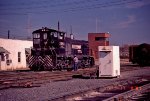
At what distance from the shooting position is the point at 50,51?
30.3m

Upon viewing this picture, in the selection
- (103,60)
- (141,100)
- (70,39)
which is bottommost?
(141,100)

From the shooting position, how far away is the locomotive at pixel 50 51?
30.0 m

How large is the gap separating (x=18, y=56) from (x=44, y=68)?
9717 mm

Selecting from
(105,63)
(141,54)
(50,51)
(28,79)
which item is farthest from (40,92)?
(141,54)

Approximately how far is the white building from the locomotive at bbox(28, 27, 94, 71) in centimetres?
560

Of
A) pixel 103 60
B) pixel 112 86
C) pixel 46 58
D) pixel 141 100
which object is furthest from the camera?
pixel 46 58

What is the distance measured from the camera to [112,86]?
14.9 metres

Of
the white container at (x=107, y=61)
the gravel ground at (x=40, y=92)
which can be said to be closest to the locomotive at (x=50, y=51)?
the white container at (x=107, y=61)

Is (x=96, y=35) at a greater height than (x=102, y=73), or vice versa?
(x=96, y=35)

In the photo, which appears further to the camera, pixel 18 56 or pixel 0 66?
pixel 18 56

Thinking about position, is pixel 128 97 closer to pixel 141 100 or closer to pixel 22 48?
pixel 141 100

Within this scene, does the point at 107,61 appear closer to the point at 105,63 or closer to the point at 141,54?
the point at 105,63

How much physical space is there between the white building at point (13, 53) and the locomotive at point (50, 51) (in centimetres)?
560

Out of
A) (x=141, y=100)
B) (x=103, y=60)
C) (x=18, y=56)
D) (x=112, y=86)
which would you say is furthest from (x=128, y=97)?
(x=18, y=56)
